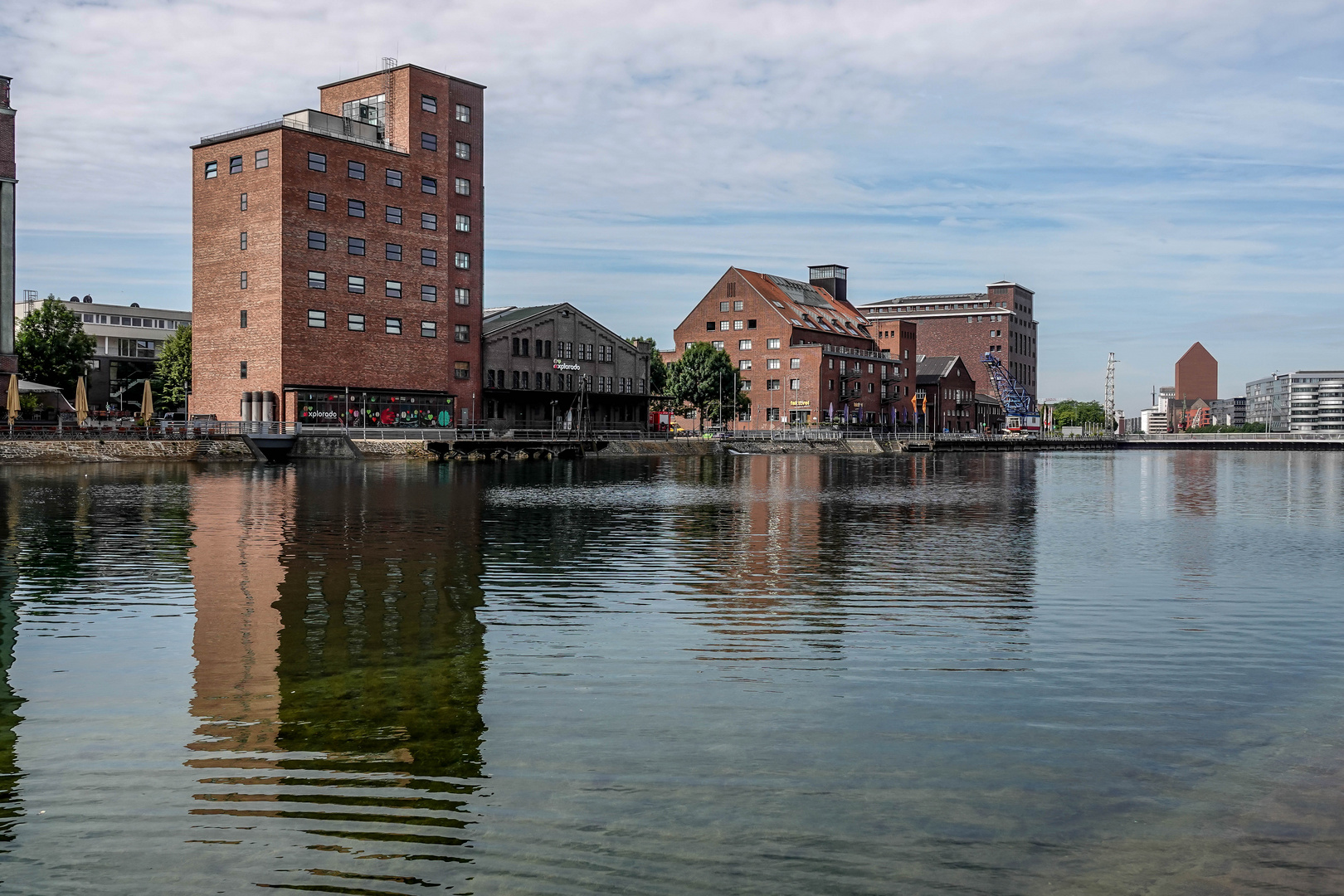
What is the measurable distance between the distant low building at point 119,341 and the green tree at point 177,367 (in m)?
30.6

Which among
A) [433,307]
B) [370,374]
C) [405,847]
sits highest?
[433,307]

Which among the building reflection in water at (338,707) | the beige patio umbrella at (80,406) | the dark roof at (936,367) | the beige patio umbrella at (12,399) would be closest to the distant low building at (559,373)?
the beige patio umbrella at (80,406)

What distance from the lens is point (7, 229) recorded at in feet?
248

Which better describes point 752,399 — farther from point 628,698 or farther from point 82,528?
point 628,698

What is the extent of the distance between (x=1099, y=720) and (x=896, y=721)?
2108mm

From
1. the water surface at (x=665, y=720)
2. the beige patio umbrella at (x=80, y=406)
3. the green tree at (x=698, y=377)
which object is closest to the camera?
the water surface at (x=665, y=720)

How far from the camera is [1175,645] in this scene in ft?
50.2

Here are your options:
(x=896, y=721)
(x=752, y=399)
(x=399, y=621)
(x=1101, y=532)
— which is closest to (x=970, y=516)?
(x=1101, y=532)

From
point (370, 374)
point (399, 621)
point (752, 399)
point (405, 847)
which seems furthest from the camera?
point (752, 399)

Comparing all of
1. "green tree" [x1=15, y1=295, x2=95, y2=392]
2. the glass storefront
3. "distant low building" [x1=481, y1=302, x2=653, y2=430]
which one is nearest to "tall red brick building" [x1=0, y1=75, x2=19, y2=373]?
the glass storefront

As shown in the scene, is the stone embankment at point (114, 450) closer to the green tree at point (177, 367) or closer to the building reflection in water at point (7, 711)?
the green tree at point (177, 367)

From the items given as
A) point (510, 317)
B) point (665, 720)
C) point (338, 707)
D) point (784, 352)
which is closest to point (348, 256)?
point (510, 317)

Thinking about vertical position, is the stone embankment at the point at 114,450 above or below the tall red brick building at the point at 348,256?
below

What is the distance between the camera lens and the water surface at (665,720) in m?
7.60
